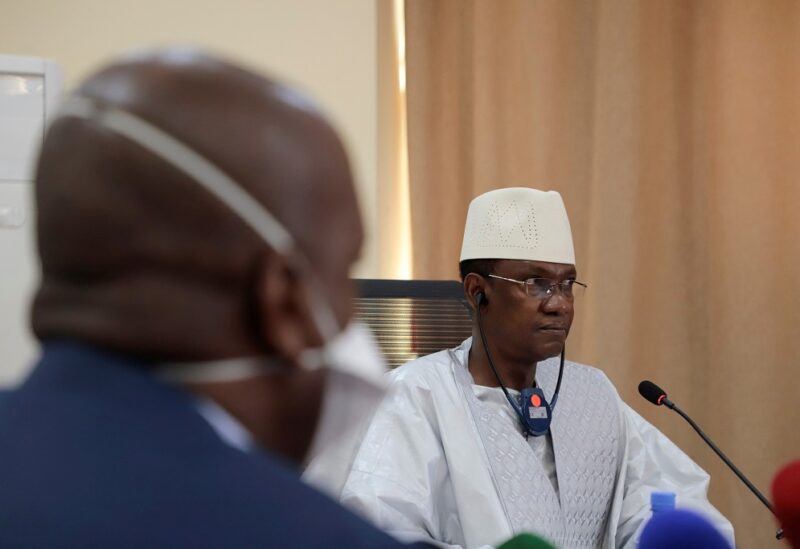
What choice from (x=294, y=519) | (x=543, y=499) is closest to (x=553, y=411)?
(x=543, y=499)

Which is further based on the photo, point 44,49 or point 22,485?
point 44,49

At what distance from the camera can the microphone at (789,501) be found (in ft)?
2.66

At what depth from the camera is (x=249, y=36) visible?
3361mm

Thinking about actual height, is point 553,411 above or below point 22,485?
below

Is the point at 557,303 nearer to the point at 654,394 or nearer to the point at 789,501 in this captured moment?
the point at 654,394

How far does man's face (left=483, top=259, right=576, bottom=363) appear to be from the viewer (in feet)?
8.16

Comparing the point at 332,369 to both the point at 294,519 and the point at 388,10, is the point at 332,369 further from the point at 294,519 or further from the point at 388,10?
the point at 388,10

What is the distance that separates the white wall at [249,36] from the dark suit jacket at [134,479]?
2.70 m

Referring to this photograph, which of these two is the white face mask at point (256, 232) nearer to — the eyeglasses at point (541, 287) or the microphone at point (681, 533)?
the microphone at point (681, 533)

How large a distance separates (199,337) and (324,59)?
2846mm

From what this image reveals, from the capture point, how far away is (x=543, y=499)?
7.48 ft

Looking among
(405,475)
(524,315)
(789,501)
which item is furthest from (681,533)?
(524,315)

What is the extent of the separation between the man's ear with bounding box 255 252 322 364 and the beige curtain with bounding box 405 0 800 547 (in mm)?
2941

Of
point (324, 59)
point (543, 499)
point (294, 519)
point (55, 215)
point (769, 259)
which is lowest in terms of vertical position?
point (543, 499)
